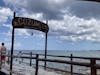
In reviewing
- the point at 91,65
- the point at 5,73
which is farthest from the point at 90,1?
the point at 5,73

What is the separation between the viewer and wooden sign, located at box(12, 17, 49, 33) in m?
→ 13.5

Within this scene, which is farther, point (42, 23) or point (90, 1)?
point (42, 23)

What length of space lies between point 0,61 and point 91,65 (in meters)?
12.7

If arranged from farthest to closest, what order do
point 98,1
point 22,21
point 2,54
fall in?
1. point 2,54
2. point 22,21
3. point 98,1

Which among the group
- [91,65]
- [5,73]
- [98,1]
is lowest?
[5,73]

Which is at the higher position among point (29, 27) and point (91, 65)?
point (29, 27)

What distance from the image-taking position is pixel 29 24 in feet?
48.8

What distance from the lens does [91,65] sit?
429cm

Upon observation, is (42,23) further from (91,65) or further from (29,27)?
(91,65)

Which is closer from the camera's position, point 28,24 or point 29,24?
point 28,24

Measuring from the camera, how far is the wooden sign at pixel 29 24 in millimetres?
13484

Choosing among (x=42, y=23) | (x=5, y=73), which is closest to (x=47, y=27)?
(x=42, y=23)

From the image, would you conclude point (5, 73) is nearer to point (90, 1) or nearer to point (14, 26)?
point (14, 26)

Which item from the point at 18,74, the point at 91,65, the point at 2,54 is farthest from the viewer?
the point at 2,54
